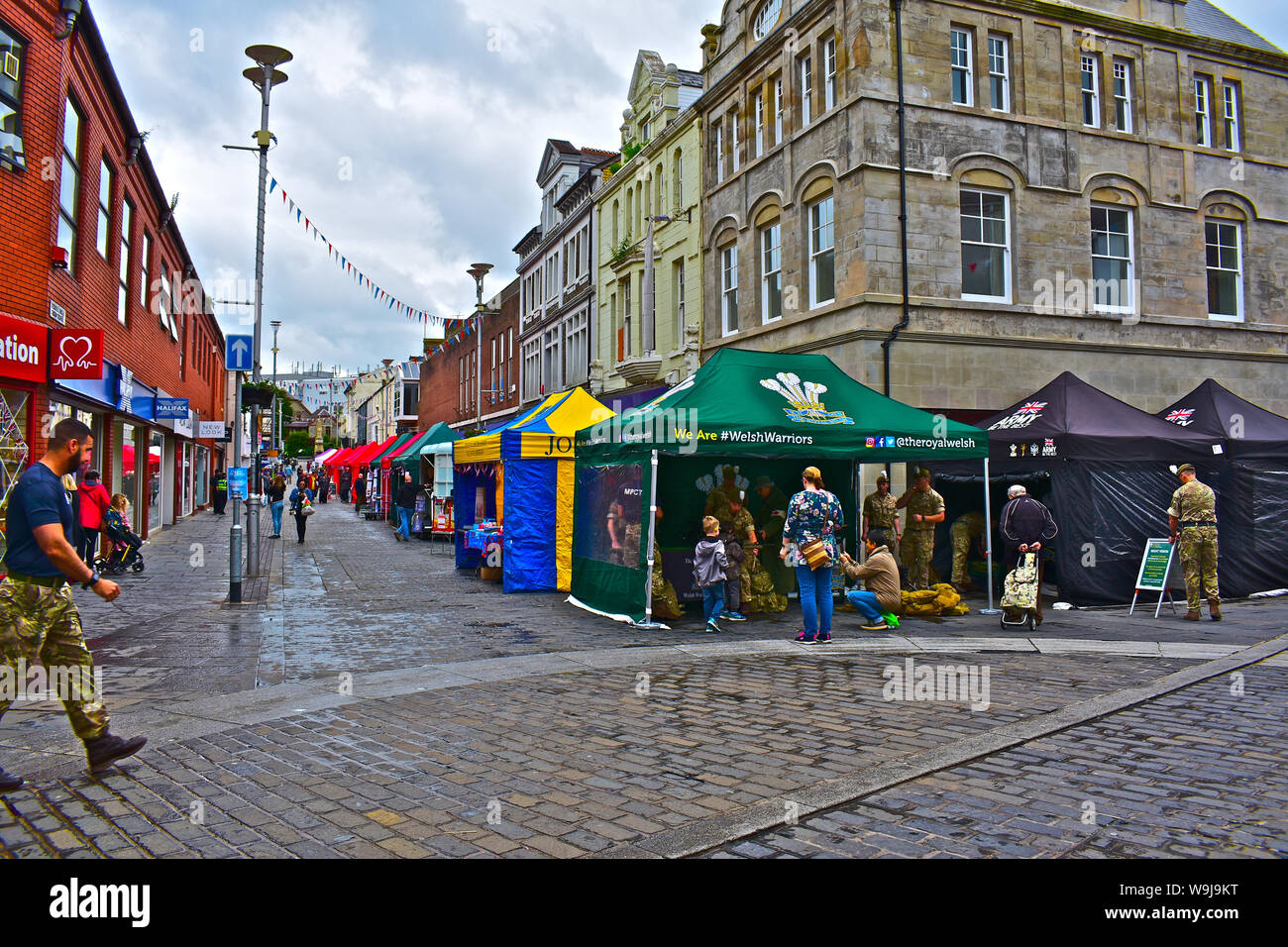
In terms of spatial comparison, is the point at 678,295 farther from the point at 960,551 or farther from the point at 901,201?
the point at 960,551

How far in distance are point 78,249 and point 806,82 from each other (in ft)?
47.7

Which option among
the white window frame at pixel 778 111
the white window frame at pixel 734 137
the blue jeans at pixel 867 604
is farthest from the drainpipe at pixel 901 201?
the blue jeans at pixel 867 604

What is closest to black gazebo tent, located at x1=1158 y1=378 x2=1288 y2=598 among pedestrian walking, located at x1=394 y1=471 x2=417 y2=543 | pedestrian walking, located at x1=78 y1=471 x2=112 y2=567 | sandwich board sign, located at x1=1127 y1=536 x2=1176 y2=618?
sandwich board sign, located at x1=1127 y1=536 x2=1176 y2=618

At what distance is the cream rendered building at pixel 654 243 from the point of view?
81.5 ft

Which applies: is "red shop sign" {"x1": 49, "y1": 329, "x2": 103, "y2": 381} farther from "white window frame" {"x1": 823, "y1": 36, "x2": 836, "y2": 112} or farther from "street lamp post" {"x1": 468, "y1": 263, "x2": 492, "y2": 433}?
"street lamp post" {"x1": 468, "y1": 263, "x2": 492, "y2": 433}

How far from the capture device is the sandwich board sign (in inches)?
492

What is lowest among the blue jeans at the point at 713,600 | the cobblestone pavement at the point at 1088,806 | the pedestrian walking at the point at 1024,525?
the cobblestone pavement at the point at 1088,806

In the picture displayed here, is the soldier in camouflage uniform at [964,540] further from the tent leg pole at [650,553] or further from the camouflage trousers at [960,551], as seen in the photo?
the tent leg pole at [650,553]

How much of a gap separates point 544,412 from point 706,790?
39.2 feet

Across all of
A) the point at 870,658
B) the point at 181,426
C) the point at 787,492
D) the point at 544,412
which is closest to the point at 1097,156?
the point at 787,492

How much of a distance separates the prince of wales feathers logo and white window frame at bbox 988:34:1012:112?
10.2m

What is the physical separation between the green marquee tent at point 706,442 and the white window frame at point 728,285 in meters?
9.73

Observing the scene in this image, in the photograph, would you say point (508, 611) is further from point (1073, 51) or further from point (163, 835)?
point (1073, 51)
